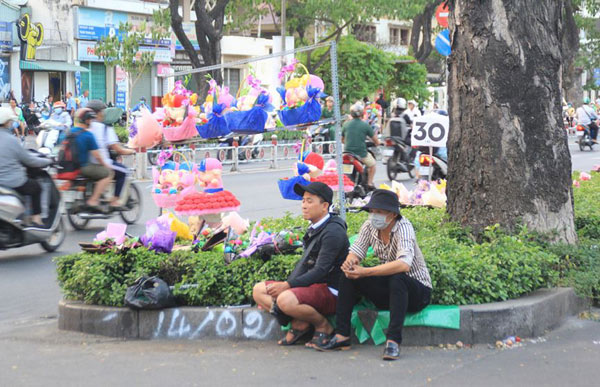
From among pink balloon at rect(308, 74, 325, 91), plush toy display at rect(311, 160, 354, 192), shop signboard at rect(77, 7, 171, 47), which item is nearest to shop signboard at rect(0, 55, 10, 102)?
shop signboard at rect(77, 7, 171, 47)

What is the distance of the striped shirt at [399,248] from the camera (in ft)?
19.6

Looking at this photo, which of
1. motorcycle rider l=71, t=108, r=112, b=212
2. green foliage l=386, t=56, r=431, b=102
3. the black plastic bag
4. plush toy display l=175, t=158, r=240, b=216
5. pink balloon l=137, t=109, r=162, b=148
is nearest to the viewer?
the black plastic bag

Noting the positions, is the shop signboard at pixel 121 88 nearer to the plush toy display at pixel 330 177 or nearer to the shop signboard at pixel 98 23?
the shop signboard at pixel 98 23

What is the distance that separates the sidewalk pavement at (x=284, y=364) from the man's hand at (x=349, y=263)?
59 cm

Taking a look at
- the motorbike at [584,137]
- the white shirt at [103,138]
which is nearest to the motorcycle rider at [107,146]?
the white shirt at [103,138]

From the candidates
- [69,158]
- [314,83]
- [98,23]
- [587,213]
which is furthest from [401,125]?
[98,23]

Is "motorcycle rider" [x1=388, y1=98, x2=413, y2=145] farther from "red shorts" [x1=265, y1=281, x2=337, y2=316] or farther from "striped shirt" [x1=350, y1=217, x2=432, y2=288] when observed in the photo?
"red shorts" [x1=265, y1=281, x2=337, y2=316]

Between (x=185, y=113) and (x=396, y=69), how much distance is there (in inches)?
1135

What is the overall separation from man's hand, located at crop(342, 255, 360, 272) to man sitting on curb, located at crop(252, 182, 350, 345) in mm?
197

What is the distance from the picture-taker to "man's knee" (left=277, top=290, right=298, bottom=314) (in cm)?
604

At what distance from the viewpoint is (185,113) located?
30.5 feet

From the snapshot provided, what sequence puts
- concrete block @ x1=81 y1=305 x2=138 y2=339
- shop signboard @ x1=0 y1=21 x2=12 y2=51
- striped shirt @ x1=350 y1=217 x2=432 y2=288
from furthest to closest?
shop signboard @ x1=0 y1=21 x2=12 y2=51, concrete block @ x1=81 y1=305 x2=138 y2=339, striped shirt @ x1=350 y1=217 x2=432 y2=288

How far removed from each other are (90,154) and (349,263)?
6536 millimetres

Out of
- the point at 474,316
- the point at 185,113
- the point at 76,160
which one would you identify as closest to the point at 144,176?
the point at 76,160
